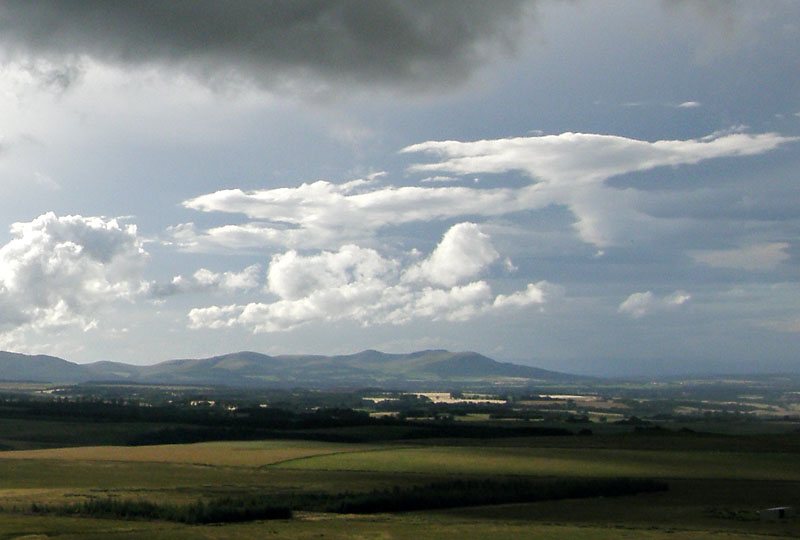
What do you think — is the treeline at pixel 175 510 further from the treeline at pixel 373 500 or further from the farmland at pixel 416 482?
the farmland at pixel 416 482

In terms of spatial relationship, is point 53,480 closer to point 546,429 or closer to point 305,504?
point 305,504

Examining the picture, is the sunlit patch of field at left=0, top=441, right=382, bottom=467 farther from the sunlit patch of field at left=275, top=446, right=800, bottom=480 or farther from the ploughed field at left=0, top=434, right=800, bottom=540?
the sunlit patch of field at left=275, top=446, right=800, bottom=480

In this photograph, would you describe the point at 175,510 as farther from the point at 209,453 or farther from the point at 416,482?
the point at 209,453

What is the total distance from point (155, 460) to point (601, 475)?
2103 inches

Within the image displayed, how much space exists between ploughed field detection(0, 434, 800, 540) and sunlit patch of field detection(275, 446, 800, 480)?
0.79 ft

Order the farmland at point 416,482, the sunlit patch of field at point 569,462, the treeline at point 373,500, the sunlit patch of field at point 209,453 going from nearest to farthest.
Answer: the farmland at point 416,482 < the treeline at point 373,500 < the sunlit patch of field at point 569,462 < the sunlit patch of field at point 209,453

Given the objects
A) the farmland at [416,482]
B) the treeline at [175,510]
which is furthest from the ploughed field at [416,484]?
the treeline at [175,510]

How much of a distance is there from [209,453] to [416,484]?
44260 millimetres

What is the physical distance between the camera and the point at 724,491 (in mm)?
79250

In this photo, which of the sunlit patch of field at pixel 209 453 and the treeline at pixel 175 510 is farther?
the sunlit patch of field at pixel 209 453

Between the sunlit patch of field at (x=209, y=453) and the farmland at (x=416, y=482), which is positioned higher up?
the farmland at (x=416, y=482)

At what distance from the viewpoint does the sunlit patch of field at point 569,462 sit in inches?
3661

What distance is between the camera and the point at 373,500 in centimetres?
6900

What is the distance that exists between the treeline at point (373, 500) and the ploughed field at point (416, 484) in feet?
1.66
